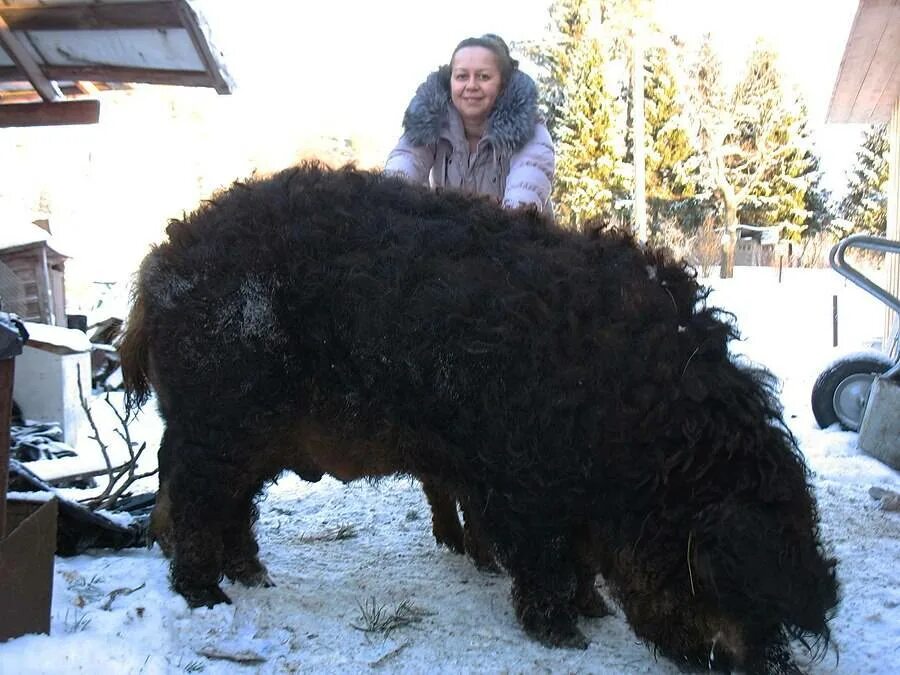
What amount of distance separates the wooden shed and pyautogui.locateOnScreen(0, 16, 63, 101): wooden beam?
3.46 meters

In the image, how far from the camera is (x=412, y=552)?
391 centimetres

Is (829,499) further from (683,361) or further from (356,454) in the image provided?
(356,454)

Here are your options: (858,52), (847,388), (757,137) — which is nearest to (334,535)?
(847,388)

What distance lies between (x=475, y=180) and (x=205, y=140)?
29381mm

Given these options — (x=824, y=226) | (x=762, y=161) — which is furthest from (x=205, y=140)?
(x=824, y=226)

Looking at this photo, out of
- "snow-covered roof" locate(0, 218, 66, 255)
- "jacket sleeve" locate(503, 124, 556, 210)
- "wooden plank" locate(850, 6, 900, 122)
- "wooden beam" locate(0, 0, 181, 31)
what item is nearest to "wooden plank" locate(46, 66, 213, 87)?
"wooden beam" locate(0, 0, 181, 31)

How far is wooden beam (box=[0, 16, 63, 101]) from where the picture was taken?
16.4ft

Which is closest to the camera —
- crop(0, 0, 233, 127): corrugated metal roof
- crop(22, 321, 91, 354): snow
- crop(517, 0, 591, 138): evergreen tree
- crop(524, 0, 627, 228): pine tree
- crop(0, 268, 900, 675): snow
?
crop(0, 268, 900, 675): snow

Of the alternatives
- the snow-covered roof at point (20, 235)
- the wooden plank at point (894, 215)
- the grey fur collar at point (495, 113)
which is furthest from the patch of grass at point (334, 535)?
the wooden plank at point (894, 215)

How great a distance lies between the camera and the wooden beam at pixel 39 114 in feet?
18.7

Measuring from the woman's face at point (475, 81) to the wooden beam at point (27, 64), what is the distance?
281 centimetres

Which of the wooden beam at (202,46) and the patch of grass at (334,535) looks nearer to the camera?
the patch of grass at (334,535)

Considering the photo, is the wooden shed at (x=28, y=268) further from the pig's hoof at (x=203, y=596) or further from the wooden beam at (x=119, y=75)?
the pig's hoof at (x=203, y=596)

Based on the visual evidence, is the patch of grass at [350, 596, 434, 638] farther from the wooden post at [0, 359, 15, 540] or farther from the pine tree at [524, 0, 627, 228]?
the pine tree at [524, 0, 627, 228]
